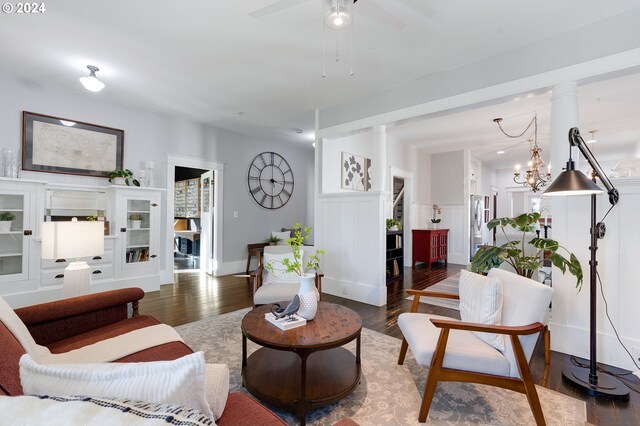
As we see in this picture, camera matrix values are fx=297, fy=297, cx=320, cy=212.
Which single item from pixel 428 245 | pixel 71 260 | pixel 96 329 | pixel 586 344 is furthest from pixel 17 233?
pixel 428 245

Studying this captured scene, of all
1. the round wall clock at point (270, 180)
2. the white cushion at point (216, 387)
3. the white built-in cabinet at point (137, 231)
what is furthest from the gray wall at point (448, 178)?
the white cushion at point (216, 387)

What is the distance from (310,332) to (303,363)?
233 mm

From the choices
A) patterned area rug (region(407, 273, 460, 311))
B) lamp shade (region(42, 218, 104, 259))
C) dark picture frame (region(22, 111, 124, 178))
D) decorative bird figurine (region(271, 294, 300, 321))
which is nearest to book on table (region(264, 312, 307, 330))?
decorative bird figurine (region(271, 294, 300, 321))

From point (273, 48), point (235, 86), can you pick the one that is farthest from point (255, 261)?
point (273, 48)

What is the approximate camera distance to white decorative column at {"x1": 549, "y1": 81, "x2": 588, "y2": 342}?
8.34ft

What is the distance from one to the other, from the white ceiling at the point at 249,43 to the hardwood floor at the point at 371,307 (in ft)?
9.06

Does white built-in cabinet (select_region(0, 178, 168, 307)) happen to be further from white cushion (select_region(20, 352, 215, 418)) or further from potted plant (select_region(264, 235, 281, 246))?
white cushion (select_region(20, 352, 215, 418))

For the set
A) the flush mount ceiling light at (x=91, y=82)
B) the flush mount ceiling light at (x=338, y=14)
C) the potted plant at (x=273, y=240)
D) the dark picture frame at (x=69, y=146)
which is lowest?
the potted plant at (x=273, y=240)

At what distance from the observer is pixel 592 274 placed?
7.02ft

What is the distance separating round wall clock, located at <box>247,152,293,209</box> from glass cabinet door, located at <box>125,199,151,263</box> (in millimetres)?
2023

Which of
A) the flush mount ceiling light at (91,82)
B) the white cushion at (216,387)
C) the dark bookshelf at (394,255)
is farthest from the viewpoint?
the dark bookshelf at (394,255)

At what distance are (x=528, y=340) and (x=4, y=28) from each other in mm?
4644

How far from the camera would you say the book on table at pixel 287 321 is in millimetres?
1892

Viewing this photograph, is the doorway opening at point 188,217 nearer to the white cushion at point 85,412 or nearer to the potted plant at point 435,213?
the potted plant at point 435,213
